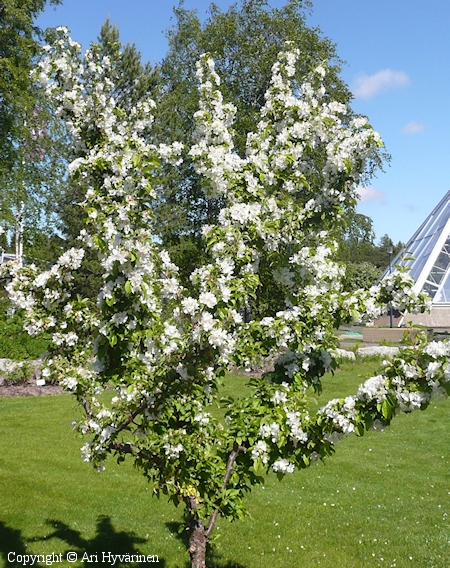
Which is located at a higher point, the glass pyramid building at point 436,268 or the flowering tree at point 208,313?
the glass pyramid building at point 436,268

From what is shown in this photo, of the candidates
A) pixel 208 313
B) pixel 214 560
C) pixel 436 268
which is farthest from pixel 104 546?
pixel 436 268

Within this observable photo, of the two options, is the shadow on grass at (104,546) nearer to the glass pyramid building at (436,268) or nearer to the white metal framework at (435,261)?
the white metal framework at (435,261)

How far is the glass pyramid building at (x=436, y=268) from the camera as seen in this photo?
27792 millimetres

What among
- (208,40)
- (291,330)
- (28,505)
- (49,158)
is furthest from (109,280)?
(49,158)

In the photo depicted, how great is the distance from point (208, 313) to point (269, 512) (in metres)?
4.17

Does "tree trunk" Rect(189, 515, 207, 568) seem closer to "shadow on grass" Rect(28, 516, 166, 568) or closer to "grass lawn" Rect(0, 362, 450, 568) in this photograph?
"grass lawn" Rect(0, 362, 450, 568)

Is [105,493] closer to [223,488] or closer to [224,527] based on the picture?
[224,527]

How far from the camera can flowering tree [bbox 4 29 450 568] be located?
3.46 metres

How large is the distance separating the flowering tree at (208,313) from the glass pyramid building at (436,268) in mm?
23951

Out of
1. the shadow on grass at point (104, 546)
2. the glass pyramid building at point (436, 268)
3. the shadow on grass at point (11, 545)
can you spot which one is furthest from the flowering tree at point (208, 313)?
the glass pyramid building at point (436, 268)

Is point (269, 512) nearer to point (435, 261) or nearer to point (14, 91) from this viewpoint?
point (14, 91)

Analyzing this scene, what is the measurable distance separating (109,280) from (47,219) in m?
20.2

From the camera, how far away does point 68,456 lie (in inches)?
352

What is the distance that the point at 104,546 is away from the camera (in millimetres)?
5723
